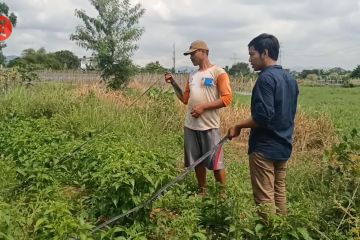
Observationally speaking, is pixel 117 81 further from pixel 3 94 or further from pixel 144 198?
pixel 144 198

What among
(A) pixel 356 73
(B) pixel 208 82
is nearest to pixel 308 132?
(B) pixel 208 82

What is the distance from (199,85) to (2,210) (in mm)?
2722

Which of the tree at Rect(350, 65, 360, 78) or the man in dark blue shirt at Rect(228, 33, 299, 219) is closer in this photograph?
the man in dark blue shirt at Rect(228, 33, 299, 219)

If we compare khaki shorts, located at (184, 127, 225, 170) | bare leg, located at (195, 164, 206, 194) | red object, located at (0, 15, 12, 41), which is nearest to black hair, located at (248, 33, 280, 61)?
khaki shorts, located at (184, 127, 225, 170)

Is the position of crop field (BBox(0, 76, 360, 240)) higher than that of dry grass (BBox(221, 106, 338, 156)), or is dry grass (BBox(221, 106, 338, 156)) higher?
crop field (BBox(0, 76, 360, 240))

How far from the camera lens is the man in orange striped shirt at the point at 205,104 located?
5191 mm

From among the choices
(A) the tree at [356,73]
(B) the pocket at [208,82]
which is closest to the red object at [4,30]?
(B) the pocket at [208,82]

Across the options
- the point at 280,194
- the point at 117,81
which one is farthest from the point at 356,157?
the point at 117,81

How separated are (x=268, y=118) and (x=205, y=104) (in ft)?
4.96

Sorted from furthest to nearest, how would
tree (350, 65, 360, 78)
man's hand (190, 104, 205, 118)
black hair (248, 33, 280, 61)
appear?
tree (350, 65, 360, 78), man's hand (190, 104, 205, 118), black hair (248, 33, 280, 61)

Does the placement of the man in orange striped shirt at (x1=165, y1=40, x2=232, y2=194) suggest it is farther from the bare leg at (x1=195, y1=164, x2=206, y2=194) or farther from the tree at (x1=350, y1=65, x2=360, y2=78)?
the tree at (x1=350, y1=65, x2=360, y2=78)

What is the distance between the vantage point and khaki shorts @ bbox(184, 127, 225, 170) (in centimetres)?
526

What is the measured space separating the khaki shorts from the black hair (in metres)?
1.56

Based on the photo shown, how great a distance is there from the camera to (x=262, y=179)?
4.00 m
